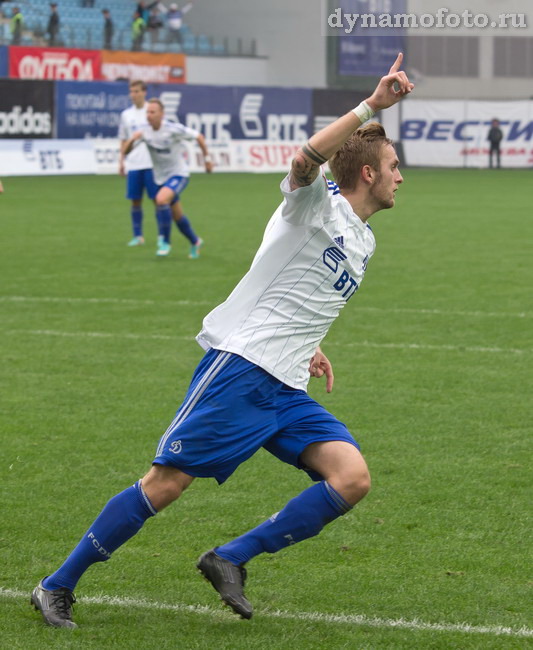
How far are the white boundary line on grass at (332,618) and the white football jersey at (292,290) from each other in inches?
32.7

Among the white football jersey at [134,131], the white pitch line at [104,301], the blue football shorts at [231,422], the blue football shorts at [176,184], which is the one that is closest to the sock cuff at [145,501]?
the blue football shorts at [231,422]

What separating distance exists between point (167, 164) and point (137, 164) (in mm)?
735

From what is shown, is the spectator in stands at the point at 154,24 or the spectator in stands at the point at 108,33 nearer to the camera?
the spectator in stands at the point at 108,33

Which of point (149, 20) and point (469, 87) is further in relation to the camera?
point (469, 87)

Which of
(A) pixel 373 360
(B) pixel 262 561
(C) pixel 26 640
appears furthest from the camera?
(A) pixel 373 360

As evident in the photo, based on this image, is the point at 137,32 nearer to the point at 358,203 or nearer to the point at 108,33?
the point at 108,33

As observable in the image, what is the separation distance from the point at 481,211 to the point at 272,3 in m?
30.7

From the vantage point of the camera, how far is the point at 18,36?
3994 centimetres

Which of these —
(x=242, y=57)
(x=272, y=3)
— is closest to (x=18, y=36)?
(x=242, y=57)

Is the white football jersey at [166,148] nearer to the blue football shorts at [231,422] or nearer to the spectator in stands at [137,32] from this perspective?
the blue football shorts at [231,422]

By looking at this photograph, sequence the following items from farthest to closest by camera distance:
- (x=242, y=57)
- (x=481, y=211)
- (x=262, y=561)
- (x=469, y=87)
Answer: (x=469, y=87) < (x=242, y=57) < (x=481, y=211) < (x=262, y=561)

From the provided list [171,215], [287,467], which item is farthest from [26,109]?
[287,467]

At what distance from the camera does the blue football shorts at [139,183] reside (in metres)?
16.8

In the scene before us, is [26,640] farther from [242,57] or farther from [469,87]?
[469,87]
